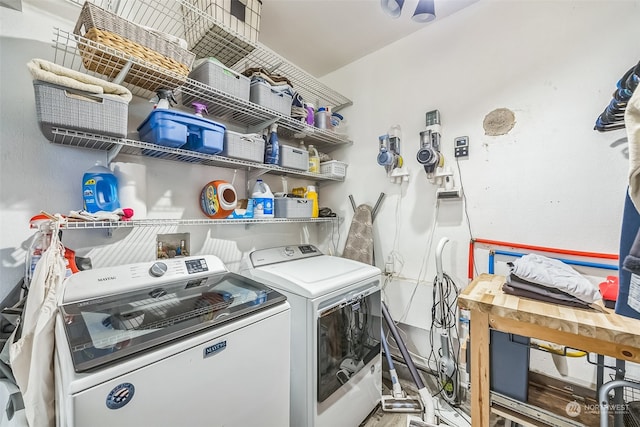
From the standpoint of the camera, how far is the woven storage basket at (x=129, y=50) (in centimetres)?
106

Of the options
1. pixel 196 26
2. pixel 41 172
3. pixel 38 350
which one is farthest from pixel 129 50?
pixel 38 350

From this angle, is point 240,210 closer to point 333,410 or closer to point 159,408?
point 159,408

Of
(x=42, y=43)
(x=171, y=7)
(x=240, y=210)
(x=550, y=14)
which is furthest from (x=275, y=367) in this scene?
(x=550, y=14)

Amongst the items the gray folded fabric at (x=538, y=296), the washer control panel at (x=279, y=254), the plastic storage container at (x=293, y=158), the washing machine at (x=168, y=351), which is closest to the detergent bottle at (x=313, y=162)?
the plastic storage container at (x=293, y=158)

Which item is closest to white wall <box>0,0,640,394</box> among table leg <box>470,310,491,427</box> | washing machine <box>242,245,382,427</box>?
washing machine <box>242,245,382,427</box>

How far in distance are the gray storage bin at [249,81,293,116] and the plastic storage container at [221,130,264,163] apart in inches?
9.6

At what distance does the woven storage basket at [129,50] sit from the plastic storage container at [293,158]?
75 cm

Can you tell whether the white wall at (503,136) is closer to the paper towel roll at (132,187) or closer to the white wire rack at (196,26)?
the white wire rack at (196,26)

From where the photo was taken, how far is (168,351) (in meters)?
0.81

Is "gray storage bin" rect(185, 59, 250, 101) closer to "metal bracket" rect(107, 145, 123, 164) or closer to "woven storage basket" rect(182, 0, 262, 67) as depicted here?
"woven storage basket" rect(182, 0, 262, 67)

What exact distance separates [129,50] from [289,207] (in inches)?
47.7

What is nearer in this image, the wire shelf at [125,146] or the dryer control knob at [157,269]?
the wire shelf at [125,146]

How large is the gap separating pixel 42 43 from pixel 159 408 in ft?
5.62

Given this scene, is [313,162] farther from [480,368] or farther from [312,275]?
[480,368]
